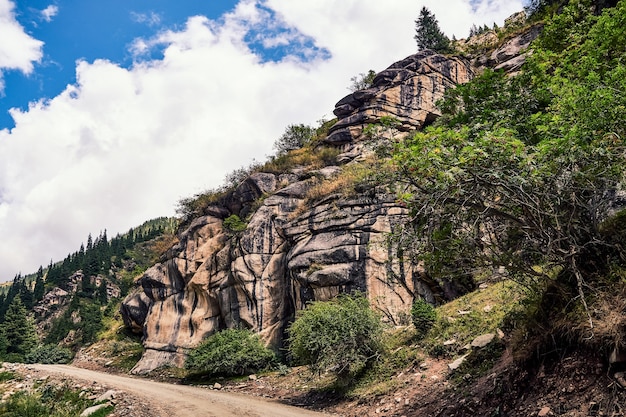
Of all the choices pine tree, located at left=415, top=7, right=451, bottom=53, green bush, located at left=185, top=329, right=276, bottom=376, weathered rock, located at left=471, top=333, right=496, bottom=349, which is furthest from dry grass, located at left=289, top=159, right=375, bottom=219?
pine tree, located at left=415, top=7, right=451, bottom=53

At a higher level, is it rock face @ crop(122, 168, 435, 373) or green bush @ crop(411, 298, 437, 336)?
rock face @ crop(122, 168, 435, 373)

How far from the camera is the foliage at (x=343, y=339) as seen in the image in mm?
15875

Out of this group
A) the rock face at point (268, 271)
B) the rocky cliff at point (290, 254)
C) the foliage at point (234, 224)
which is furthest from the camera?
the foliage at point (234, 224)

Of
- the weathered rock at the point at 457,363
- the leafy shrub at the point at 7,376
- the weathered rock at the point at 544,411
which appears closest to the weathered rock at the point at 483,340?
the weathered rock at the point at 457,363

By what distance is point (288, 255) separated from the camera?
29.5 m

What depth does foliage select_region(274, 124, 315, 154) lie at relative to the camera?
4919 centimetres

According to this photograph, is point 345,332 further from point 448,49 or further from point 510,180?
point 448,49

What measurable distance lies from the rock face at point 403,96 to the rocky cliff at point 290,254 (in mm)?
105

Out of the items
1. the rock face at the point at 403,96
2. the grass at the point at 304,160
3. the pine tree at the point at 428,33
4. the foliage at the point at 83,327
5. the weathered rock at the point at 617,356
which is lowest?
the weathered rock at the point at 617,356

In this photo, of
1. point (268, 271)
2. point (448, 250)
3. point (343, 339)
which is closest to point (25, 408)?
point (343, 339)

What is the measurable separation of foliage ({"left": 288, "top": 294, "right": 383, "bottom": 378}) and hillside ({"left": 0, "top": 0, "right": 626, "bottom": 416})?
0.14m

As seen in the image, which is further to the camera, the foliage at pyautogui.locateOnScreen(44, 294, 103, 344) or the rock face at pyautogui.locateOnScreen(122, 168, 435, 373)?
the foliage at pyautogui.locateOnScreen(44, 294, 103, 344)

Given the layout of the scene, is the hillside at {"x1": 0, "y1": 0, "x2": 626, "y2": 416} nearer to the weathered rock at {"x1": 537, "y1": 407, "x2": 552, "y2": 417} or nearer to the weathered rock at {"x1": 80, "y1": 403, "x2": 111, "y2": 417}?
the weathered rock at {"x1": 537, "y1": 407, "x2": 552, "y2": 417}

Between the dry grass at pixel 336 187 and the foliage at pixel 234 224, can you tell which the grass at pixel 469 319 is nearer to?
the dry grass at pixel 336 187
